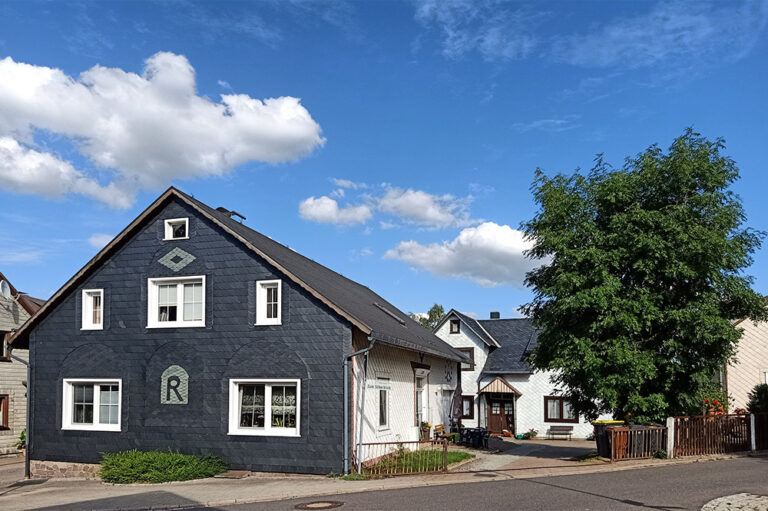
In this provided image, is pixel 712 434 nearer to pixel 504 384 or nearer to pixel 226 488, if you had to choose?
pixel 226 488

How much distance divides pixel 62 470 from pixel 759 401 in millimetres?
22228

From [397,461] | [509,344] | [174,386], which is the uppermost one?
[509,344]

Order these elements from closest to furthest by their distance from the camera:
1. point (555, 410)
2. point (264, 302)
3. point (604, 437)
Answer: point (264, 302)
point (604, 437)
point (555, 410)

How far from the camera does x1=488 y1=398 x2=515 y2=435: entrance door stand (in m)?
38.2

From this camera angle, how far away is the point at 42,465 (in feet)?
68.2

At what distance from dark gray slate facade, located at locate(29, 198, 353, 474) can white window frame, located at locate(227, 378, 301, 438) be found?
5.0 inches

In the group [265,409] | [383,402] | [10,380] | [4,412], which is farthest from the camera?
[10,380]

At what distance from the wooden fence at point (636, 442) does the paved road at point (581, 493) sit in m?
1.91

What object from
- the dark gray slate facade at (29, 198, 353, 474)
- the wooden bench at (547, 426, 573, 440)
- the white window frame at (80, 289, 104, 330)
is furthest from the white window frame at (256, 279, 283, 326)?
the wooden bench at (547, 426, 573, 440)

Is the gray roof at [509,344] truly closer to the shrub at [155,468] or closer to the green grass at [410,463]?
the green grass at [410,463]

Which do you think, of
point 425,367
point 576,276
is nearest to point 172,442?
point 425,367

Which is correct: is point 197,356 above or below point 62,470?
above

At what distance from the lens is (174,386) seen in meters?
19.9

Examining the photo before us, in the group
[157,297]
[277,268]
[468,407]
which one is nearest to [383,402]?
[277,268]
